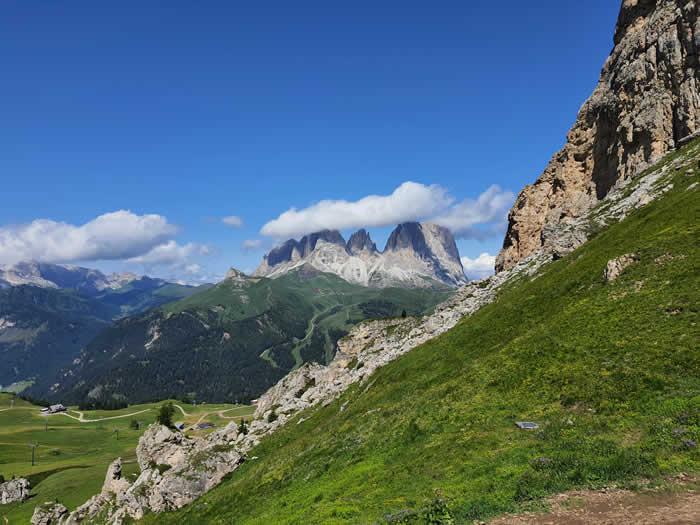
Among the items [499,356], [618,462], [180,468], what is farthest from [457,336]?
[180,468]

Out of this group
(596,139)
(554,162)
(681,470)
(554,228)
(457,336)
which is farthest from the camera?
(554,162)

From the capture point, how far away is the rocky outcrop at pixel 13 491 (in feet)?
331

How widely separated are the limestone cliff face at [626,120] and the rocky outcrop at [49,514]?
4727 inches

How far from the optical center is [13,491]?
337ft

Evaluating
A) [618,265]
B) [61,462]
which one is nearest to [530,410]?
[618,265]

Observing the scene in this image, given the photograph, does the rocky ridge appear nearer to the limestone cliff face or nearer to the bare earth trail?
the limestone cliff face

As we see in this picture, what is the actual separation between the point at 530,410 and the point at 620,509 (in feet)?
38.0

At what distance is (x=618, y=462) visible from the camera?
1775cm

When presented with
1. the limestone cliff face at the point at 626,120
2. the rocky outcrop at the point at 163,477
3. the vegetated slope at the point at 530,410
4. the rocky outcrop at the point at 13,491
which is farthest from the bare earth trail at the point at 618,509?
the rocky outcrop at the point at 13,491

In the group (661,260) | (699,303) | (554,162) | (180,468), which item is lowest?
(180,468)

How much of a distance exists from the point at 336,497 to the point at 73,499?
98.4 metres

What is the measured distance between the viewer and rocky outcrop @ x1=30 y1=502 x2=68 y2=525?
71625 mm

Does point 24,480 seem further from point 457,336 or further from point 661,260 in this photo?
point 661,260

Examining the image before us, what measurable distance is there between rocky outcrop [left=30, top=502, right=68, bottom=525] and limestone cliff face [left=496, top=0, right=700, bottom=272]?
120m
